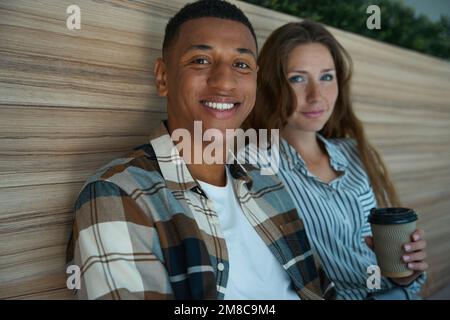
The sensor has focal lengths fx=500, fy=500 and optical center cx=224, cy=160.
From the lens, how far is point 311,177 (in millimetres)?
1600

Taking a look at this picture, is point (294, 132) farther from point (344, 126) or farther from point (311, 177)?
point (344, 126)

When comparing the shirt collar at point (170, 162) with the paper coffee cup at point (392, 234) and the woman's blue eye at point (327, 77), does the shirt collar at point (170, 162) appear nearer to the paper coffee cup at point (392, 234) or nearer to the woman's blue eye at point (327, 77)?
the paper coffee cup at point (392, 234)

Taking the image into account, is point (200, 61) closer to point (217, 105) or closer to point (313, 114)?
point (217, 105)

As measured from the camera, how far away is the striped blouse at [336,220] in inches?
60.4

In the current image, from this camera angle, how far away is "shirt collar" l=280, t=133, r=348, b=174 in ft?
5.24

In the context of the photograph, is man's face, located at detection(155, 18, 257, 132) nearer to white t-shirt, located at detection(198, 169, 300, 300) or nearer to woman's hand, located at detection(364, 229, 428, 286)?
white t-shirt, located at detection(198, 169, 300, 300)

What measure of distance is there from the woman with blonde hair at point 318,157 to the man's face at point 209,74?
0.42 meters

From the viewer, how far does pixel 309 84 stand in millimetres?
1646

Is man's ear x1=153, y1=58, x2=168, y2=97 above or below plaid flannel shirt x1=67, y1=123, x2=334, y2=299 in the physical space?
above

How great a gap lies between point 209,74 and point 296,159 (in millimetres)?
533

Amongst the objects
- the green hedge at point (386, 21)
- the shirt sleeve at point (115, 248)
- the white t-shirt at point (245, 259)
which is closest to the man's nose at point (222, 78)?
the white t-shirt at point (245, 259)

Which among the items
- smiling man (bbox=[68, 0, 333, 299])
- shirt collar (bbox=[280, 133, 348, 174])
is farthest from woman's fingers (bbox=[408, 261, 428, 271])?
shirt collar (bbox=[280, 133, 348, 174])

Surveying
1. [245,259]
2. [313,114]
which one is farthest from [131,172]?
[313,114]

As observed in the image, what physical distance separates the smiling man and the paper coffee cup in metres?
0.20
